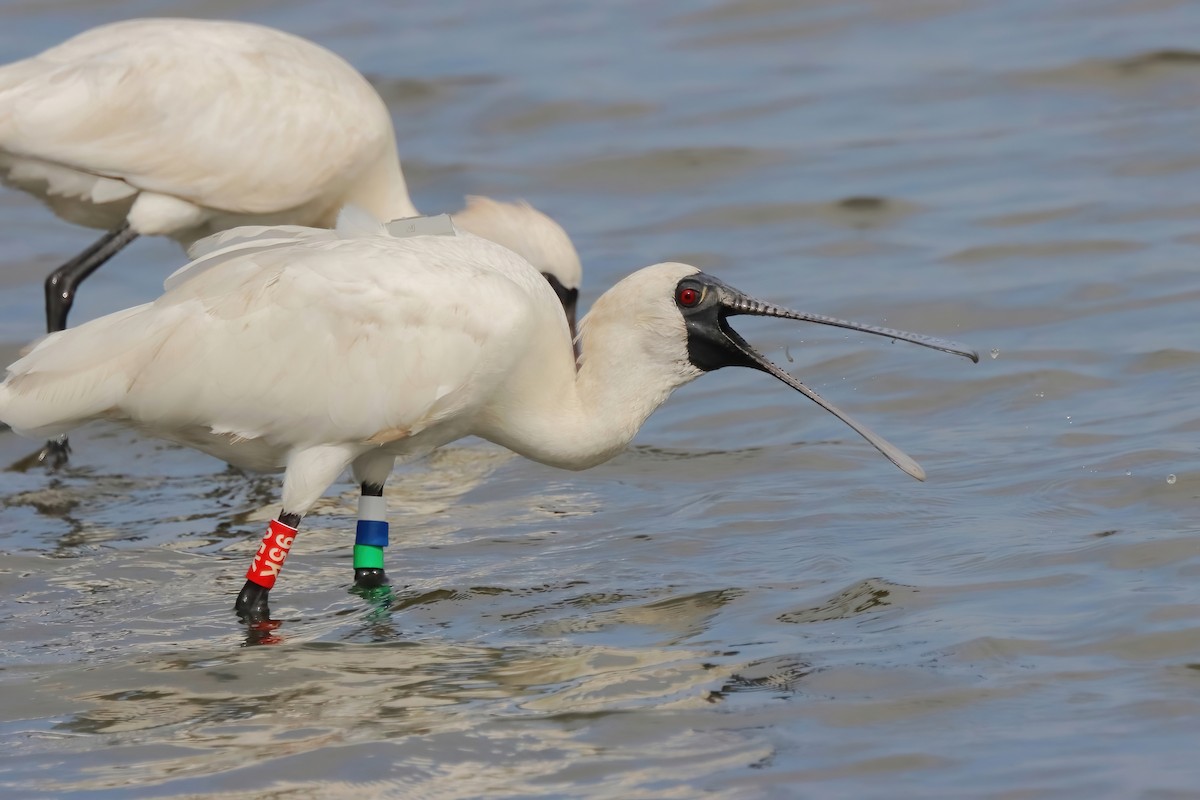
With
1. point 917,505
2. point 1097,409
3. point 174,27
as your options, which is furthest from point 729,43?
point 917,505

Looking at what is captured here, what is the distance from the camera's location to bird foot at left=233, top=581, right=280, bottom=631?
25.7 ft

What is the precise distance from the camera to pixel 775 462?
32.6 feet

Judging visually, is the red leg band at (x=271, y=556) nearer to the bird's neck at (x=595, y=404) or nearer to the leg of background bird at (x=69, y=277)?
the bird's neck at (x=595, y=404)

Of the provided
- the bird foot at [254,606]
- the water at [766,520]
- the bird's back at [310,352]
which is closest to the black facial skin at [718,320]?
the bird's back at [310,352]

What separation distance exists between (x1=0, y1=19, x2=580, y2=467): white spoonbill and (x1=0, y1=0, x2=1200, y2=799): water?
1.33 metres

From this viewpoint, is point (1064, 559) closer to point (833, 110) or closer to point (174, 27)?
point (174, 27)

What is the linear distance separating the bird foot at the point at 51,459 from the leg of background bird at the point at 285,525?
3.45 m

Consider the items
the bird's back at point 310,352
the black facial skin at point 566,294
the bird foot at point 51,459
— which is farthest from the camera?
the black facial skin at point 566,294

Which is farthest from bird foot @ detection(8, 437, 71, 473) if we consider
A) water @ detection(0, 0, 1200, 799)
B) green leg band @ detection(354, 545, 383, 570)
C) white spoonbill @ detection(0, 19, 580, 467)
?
green leg band @ detection(354, 545, 383, 570)

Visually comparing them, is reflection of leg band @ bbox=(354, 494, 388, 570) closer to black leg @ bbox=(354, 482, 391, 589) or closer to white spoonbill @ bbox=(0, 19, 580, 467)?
black leg @ bbox=(354, 482, 391, 589)

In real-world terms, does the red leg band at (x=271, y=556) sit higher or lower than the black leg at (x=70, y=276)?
lower

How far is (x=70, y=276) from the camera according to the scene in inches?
443

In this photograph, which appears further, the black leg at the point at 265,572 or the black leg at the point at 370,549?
the black leg at the point at 370,549

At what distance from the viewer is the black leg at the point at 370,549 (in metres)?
8.26
